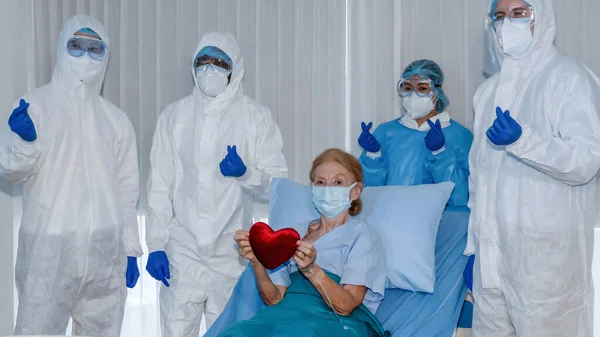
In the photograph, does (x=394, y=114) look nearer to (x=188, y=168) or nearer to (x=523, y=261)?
(x=188, y=168)

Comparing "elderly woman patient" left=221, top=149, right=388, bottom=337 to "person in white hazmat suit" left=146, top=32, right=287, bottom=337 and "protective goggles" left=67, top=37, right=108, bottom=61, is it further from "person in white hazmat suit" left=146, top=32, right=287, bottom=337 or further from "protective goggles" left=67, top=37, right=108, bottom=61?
"protective goggles" left=67, top=37, right=108, bottom=61

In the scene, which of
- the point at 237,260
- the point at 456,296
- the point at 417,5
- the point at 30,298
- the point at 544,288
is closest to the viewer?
the point at 544,288

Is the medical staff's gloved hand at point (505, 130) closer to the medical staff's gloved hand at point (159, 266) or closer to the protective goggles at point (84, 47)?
the medical staff's gloved hand at point (159, 266)

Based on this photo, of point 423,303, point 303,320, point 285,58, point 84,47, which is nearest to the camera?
point 303,320

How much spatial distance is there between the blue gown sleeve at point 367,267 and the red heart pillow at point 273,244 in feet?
0.82

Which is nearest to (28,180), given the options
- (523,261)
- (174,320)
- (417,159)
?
(174,320)

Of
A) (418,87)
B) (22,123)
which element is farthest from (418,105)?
(22,123)

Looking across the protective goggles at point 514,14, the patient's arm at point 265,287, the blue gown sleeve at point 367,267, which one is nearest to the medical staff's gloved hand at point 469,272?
the blue gown sleeve at point 367,267

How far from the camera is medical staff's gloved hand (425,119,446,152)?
305cm

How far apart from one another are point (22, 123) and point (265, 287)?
1074 millimetres

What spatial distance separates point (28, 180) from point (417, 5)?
1.97 meters

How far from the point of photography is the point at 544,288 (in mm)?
2262

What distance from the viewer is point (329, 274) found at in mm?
2354

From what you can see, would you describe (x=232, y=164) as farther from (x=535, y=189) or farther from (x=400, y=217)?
(x=535, y=189)
